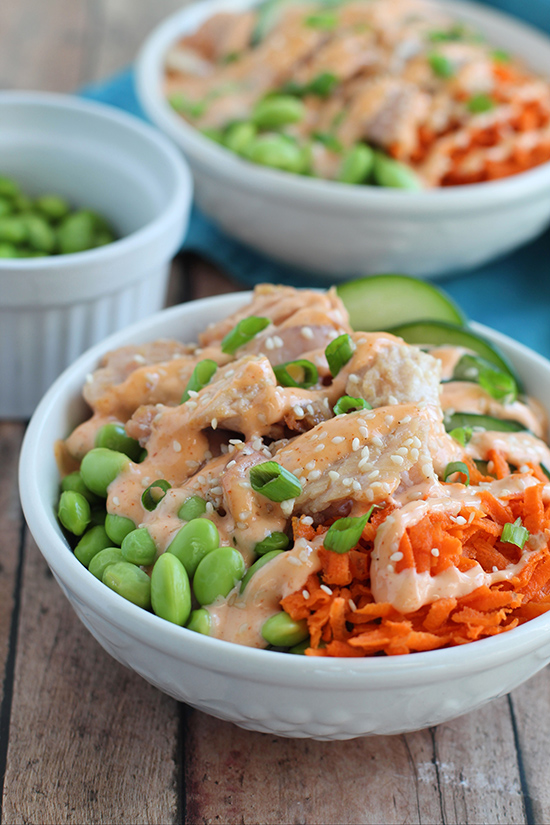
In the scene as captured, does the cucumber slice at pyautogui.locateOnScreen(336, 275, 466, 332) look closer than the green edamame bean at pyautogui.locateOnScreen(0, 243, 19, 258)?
Yes

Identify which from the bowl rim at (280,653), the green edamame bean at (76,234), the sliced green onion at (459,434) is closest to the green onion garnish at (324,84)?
the green edamame bean at (76,234)

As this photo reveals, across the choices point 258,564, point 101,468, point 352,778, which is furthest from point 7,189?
point 352,778

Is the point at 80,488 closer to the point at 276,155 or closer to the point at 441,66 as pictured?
the point at 276,155

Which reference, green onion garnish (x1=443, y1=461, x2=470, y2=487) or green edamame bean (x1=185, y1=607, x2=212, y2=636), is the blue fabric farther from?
green edamame bean (x1=185, y1=607, x2=212, y2=636)

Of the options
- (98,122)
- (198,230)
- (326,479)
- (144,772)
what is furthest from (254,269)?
(144,772)

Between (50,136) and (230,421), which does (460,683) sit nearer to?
(230,421)

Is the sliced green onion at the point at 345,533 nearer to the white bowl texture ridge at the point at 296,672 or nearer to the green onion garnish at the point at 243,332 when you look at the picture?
the white bowl texture ridge at the point at 296,672

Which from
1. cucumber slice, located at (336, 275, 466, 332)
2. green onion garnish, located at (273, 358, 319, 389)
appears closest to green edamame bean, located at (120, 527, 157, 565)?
green onion garnish, located at (273, 358, 319, 389)
